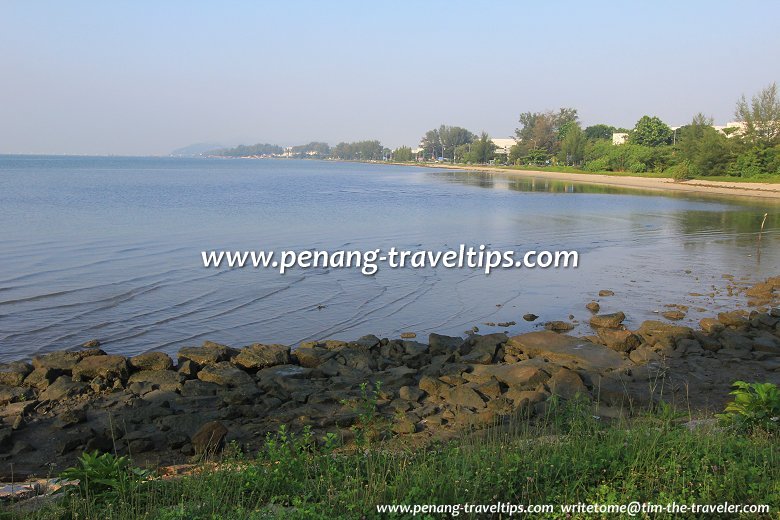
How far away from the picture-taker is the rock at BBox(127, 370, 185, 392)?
10.0 m

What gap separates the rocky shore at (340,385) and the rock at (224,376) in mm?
21

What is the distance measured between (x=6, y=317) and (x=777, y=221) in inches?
1453

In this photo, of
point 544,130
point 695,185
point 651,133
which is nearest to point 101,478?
point 695,185

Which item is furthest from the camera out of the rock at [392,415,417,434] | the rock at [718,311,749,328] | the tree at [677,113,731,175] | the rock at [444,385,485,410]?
the tree at [677,113,731,175]

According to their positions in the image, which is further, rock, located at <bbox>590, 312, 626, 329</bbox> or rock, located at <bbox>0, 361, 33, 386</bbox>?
rock, located at <bbox>590, 312, 626, 329</bbox>

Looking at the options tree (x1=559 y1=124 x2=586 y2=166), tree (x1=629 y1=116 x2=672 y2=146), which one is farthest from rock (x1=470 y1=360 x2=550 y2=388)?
tree (x1=559 y1=124 x2=586 y2=166)

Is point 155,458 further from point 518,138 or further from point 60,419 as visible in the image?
point 518,138

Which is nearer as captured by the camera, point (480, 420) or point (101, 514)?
point (101, 514)

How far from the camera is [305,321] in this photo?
14.7m

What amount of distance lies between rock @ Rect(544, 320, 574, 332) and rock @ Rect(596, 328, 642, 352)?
104cm

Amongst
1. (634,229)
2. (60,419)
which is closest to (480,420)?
(60,419)

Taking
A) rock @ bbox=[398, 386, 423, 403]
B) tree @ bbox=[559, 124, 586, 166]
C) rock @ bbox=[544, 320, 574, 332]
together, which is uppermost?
tree @ bbox=[559, 124, 586, 166]

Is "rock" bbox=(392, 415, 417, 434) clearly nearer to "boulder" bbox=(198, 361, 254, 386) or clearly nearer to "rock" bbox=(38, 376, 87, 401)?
"boulder" bbox=(198, 361, 254, 386)

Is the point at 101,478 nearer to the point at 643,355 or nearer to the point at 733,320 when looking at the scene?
the point at 643,355
